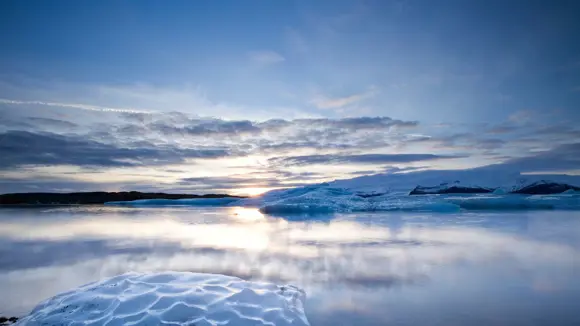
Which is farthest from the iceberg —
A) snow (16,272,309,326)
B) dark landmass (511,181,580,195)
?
snow (16,272,309,326)

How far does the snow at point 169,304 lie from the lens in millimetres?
3309

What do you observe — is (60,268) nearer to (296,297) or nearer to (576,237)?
(296,297)

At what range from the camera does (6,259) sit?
6.79m

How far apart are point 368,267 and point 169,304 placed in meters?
3.39

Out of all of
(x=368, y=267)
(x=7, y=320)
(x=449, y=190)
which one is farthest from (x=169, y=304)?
(x=449, y=190)

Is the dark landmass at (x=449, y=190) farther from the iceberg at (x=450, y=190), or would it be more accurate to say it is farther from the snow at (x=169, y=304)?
the snow at (x=169, y=304)

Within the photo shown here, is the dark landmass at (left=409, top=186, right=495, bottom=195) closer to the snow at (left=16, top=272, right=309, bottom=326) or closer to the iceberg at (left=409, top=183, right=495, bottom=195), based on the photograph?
the iceberg at (left=409, top=183, right=495, bottom=195)

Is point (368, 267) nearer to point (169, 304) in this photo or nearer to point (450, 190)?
point (169, 304)

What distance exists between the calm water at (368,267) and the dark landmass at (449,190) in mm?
17932

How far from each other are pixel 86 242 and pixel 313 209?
1271cm

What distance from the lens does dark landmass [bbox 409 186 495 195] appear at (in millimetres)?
26938

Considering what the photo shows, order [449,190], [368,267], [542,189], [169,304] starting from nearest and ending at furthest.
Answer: [169,304], [368,267], [542,189], [449,190]

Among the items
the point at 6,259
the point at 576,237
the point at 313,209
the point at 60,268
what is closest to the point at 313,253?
the point at 60,268

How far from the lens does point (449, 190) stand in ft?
90.4
